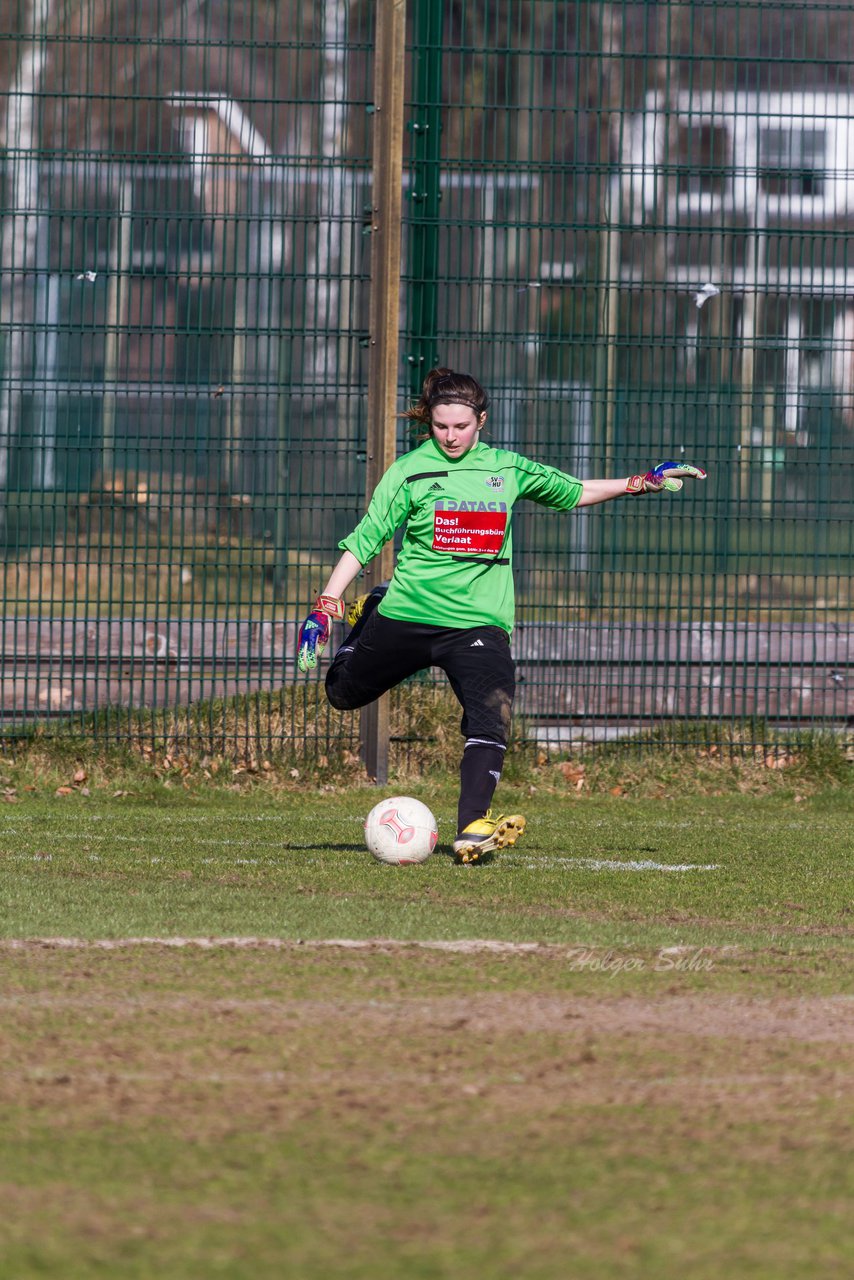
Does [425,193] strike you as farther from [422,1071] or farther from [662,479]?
[422,1071]

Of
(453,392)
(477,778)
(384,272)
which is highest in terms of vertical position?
(384,272)

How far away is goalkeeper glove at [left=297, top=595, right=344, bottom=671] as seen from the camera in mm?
6909

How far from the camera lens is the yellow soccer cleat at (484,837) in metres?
6.90

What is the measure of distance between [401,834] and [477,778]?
16.1 inches

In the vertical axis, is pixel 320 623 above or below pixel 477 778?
above

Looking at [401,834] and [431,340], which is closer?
[401,834]

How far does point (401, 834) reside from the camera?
22.5 feet

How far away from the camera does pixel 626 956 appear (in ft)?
16.4

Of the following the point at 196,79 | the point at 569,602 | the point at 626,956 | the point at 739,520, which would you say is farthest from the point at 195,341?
the point at 626,956

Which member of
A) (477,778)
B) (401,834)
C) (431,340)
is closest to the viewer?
(401,834)

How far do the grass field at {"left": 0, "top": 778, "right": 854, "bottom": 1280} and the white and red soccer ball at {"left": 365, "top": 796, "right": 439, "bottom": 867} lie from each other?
87mm

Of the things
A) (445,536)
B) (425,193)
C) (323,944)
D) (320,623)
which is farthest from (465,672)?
(425,193)

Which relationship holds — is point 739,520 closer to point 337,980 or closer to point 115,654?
point 115,654

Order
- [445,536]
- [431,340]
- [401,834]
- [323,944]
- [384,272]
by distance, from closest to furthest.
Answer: [323,944]
[401,834]
[445,536]
[384,272]
[431,340]
